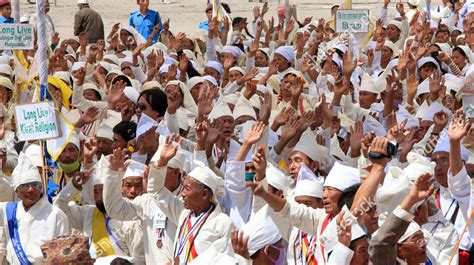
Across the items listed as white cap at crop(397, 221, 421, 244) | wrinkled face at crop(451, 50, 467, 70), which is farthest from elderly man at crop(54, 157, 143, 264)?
wrinkled face at crop(451, 50, 467, 70)

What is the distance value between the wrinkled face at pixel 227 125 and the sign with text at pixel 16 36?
2420 millimetres

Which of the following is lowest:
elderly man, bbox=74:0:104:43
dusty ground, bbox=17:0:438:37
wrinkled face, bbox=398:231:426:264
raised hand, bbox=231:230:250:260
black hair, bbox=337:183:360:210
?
dusty ground, bbox=17:0:438:37

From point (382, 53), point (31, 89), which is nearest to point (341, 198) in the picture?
point (31, 89)

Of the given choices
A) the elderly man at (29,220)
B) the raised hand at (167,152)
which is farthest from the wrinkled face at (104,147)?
the raised hand at (167,152)

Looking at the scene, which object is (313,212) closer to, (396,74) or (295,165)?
(295,165)

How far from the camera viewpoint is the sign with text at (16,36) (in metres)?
11.9

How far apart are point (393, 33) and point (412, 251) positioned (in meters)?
11.3

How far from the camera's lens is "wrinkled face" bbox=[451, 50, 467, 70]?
15.4 metres

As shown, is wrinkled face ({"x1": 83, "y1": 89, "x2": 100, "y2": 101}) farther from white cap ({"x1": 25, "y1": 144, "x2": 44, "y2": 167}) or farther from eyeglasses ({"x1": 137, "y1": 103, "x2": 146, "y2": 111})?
white cap ({"x1": 25, "y1": 144, "x2": 44, "y2": 167})

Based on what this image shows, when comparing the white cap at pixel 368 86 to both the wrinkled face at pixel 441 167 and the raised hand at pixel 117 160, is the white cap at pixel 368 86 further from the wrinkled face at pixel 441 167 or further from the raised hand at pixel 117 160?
the raised hand at pixel 117 160

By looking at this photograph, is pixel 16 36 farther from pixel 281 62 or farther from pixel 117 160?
pixel 117 160

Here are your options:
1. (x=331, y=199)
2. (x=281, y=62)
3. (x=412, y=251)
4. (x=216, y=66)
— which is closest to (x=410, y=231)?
(x=412, y=251)

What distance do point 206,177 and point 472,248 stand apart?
2.06 meters

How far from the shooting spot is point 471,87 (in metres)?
8.77
